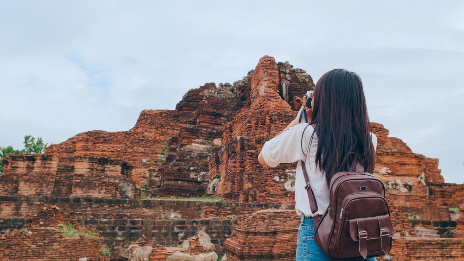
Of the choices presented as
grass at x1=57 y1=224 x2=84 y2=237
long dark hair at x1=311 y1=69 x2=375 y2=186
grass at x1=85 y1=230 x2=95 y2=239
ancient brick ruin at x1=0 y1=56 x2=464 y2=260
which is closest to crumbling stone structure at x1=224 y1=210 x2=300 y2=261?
ancient brick ruin at x1=0 y1=56 x2=464 y2=260

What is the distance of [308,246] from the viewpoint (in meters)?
1.68

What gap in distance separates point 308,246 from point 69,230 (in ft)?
23.5

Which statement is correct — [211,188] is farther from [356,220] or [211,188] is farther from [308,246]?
[356,220]

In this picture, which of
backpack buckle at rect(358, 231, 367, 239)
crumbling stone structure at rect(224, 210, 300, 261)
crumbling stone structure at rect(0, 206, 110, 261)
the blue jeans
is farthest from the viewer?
crumbling stone structure at rect(0, 206, 110, 261)

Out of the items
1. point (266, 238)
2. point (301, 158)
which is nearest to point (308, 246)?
point (301, 158)

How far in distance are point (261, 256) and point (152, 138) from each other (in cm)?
1792

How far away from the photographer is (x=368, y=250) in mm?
1484

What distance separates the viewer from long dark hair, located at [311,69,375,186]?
5.46 feet

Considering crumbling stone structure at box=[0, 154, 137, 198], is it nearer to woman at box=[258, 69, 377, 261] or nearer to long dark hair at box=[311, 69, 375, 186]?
woman at box=[258, 69, 377, 261]

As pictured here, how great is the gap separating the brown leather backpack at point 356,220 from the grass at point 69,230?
720 centimetres

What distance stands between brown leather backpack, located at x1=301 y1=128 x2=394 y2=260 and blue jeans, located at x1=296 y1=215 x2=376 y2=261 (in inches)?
3.9

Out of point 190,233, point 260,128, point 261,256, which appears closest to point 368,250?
point 261,256

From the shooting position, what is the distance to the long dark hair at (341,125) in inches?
65.5

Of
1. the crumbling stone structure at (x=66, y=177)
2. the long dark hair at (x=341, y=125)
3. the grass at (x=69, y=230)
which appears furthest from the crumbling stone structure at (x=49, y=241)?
the long dark hair at (x=341, y=125)
